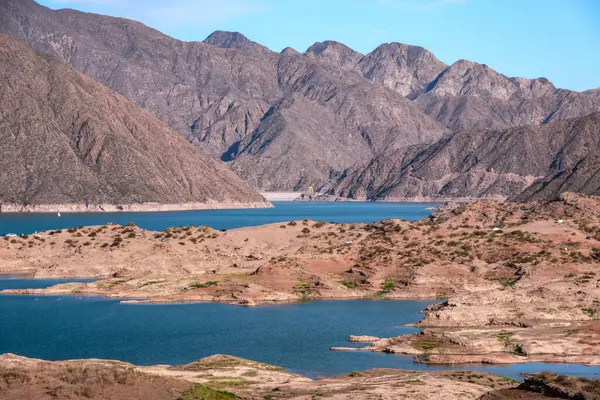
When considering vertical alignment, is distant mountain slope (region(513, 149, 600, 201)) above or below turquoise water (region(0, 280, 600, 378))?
above

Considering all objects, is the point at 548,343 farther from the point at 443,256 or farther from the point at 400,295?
the point at 443,256

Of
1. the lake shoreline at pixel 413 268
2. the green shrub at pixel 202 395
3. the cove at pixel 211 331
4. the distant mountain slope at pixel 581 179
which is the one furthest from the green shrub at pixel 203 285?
the distant mountain slope at pixel 581 179

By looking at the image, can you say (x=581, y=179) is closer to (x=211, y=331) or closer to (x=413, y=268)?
(x=413, y=268)

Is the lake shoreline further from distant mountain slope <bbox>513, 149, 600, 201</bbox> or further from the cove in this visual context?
distant mountain slope <bbox>513, 149, 600, 201</bbox>

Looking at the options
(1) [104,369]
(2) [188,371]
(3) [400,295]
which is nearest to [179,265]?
(3) [400,295]

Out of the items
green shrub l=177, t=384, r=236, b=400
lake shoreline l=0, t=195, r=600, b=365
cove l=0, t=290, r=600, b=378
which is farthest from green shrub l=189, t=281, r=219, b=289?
green shrub l=177, t=384, r=236, b=400

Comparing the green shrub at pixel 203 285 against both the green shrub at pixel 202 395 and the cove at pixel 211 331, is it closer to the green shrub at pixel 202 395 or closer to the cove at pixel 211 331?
the cove at pixel 211 331
